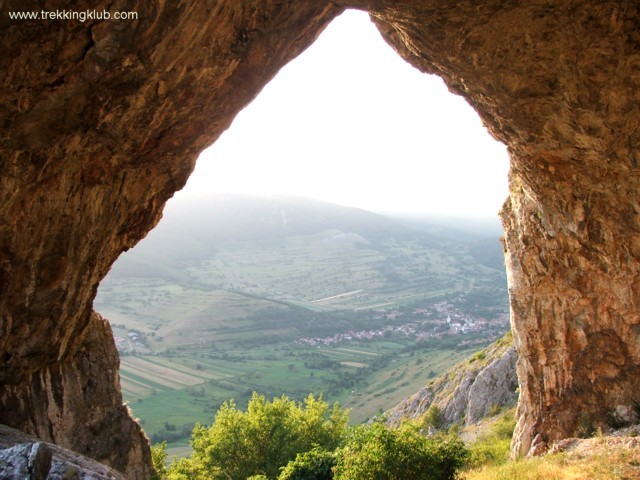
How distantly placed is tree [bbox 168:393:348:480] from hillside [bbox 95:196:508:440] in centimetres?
3366

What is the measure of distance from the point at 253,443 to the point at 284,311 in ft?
309

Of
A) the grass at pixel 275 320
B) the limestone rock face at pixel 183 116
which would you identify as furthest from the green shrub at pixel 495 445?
the grass at pixel 275 320

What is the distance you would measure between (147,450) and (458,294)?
13598cm

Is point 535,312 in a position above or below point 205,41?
below

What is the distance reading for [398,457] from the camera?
477 inches

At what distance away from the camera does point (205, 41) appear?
898cm

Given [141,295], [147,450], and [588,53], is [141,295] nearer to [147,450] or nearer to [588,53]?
[147,450]

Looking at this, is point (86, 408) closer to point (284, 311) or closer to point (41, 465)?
point (41, 465)

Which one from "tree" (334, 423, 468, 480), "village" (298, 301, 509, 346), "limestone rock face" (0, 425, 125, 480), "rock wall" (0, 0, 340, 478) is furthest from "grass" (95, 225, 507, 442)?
"limestone rock face" (0, 425, 125, 480)

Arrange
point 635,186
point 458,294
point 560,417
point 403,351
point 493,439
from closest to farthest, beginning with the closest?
1. point 635,186
2. point 560,417
3. point 493,439
4. point 403,351
5. point 458,294

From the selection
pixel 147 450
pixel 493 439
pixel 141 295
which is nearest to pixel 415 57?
pixel 147 450

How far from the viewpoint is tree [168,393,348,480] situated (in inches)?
890

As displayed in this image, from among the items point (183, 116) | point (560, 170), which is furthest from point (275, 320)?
point (183, 116)

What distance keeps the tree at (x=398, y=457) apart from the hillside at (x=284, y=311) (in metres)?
46.0
